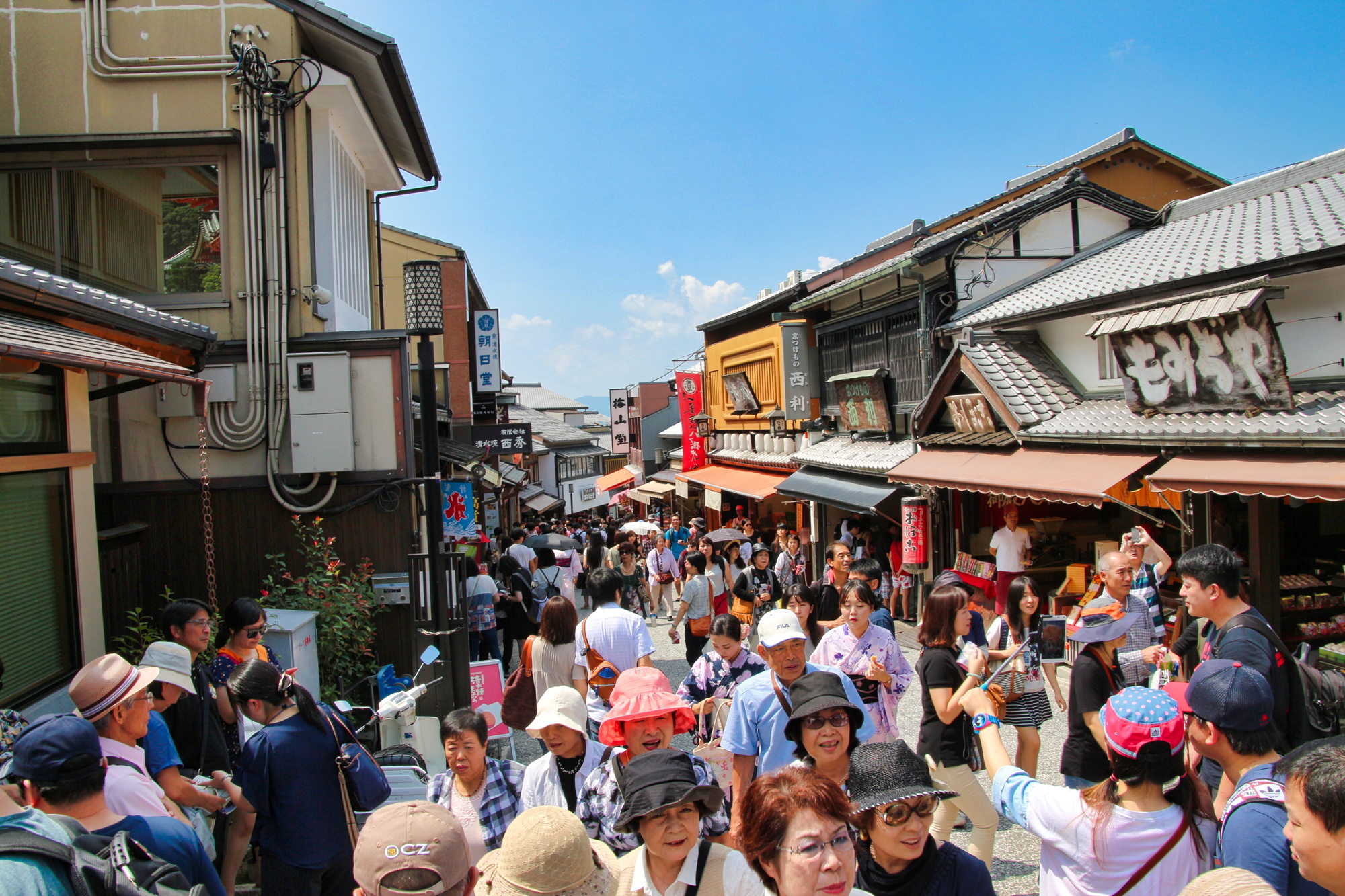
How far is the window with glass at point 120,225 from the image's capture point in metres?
8.14

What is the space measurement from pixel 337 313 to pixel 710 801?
830cm

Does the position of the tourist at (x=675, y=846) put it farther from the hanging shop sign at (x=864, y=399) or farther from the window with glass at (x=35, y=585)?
the hanging shop sign at (x=864, y=399)

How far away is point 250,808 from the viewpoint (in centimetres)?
367

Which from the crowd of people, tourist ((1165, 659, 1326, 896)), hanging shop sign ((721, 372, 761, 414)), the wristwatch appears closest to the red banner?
hanging shop sign ((721, 372, 761, 414))

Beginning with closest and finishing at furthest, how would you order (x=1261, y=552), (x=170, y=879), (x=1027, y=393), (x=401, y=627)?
(x=170, y=879) < (x=1261, y=552) < (x=401, y=627) < (x=1027, y=393)

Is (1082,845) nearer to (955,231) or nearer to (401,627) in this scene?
(401,627)

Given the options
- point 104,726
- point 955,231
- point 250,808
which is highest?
point 955,231

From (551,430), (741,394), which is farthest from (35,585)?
(551,430)

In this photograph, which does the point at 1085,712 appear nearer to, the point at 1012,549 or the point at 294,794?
the point at 294,794

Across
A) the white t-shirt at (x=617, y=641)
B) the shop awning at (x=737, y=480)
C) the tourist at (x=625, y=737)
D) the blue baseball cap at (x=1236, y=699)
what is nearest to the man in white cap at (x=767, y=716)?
the tourist at (x=625, y=737)

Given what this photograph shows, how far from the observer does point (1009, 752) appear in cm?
705

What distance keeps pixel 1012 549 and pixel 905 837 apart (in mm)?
9130

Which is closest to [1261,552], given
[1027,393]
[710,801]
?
[1027,393]

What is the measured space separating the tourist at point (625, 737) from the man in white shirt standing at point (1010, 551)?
822 cm
